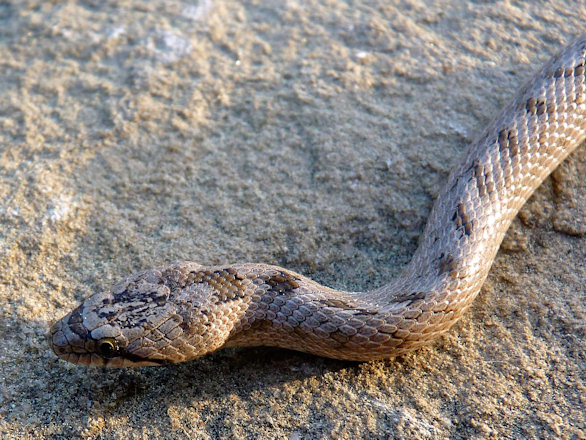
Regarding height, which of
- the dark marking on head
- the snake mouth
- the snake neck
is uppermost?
the snake neck

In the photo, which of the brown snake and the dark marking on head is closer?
the brown snake

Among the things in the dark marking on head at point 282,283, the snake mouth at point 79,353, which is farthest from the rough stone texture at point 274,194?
the dark marking on head at point 282,283

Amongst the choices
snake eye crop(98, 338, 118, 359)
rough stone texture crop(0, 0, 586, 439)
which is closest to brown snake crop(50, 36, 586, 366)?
snake eye crop(98, 338, 118, 359)

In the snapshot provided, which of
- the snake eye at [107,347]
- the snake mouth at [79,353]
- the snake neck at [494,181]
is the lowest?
the snake mouth at [79,353]

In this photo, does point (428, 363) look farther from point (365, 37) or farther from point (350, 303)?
point (365, 37)

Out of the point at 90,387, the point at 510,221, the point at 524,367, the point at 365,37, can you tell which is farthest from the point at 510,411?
the point at 365,37

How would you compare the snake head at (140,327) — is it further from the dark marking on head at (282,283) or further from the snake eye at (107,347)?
the dark marking on head at (282,283)

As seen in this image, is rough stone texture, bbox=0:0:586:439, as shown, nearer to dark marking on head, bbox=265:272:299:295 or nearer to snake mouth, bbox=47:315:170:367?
snake mouth, bbox=47:315:170:367

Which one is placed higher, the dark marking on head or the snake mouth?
the dark marking on head
